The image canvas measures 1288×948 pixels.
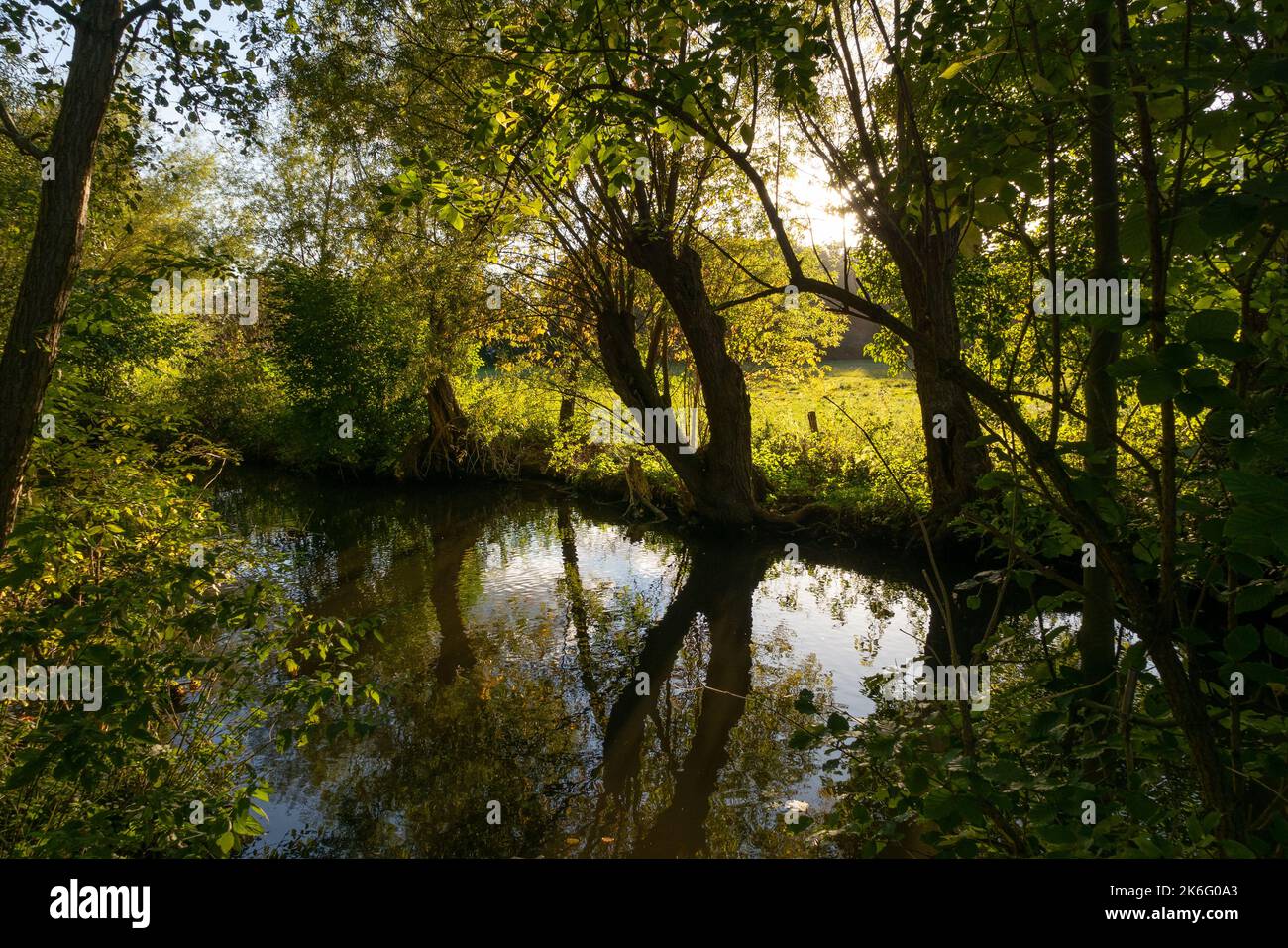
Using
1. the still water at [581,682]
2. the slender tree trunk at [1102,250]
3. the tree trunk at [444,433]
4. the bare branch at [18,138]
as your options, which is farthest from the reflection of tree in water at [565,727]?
the tree trunk at [444,433]

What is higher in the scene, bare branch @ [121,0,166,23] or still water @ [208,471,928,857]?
bare branch @ [121,0,166,23]

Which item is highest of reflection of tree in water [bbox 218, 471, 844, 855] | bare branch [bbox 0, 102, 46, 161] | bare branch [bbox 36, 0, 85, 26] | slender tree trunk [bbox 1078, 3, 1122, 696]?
bare branch [bbox 36, 0, 85, 26]

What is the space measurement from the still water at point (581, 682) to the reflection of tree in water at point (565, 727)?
2cm

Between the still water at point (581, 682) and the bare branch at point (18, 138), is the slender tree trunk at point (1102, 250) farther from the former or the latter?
the bare branch at point (18, 138)

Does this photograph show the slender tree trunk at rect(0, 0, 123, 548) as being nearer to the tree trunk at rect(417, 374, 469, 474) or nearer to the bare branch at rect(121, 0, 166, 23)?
the bare branch at rect(121, 0, 166, 23)

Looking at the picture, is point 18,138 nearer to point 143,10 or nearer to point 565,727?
point 143,10

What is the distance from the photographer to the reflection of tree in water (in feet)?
16.2

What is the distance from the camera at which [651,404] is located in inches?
493

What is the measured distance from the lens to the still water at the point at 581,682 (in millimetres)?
4992

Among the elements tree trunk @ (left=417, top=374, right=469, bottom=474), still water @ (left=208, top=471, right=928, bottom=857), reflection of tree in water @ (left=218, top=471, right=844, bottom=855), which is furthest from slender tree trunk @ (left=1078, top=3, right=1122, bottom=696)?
tree trunk @ (left=417, top=374, right=469, bottom=474)

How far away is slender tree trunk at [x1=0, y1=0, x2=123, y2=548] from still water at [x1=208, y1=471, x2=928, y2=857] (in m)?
3.00

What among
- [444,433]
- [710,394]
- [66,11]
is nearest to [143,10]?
[66,11]
